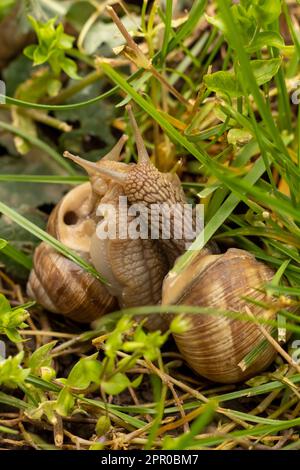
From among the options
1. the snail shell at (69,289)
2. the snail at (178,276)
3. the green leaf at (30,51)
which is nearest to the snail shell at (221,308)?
the snail at (178,276)

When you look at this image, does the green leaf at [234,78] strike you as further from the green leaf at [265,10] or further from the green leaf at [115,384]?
the green leaf at [115,384]

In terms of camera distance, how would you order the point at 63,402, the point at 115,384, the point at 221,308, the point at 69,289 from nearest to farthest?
the point at 115,384 → the point at 63,402 → the point at 221,308 → the point at 69,289

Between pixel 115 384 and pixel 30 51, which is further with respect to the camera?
pixel 30 51

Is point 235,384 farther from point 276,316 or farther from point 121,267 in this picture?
point 121,267

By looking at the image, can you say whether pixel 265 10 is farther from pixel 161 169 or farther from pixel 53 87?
pixel 53 87

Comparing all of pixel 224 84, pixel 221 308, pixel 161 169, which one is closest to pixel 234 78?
pixel 224 84

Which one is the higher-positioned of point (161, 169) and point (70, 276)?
point (161, 169)

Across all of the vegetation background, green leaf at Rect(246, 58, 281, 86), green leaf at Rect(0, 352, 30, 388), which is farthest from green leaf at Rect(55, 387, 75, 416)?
green leaf at Rect(246, 58, 281, 86)
